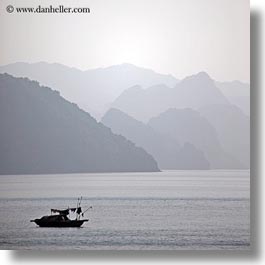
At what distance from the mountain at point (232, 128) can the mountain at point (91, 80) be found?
17cm

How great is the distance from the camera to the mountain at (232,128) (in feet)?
6.35

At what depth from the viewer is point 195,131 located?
1970mm

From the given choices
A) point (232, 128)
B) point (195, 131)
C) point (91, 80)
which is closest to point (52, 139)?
point (91, 80)

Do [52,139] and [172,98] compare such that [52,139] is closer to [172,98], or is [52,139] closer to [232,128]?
[172,98]

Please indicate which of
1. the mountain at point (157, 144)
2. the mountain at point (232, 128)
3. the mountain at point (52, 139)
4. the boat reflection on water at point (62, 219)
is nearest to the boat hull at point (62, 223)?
the boat reflection on water at point (62, 219)

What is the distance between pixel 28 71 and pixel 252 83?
721 millimetres

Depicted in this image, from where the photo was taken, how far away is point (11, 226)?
1929 millimetres

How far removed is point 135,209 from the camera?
6.36 ft

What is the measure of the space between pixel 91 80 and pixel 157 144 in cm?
29

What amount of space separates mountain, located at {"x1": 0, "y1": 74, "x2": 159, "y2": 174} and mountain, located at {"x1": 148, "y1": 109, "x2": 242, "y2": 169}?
11 cm

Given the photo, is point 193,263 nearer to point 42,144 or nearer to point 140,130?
point 140,130

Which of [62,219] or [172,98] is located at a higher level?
[172,98]

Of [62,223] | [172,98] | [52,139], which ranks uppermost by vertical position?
→ [172,98]

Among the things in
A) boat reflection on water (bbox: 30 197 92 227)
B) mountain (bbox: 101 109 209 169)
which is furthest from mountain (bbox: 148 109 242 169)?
boat reflection on water (bbox: 30 197 92 227)
